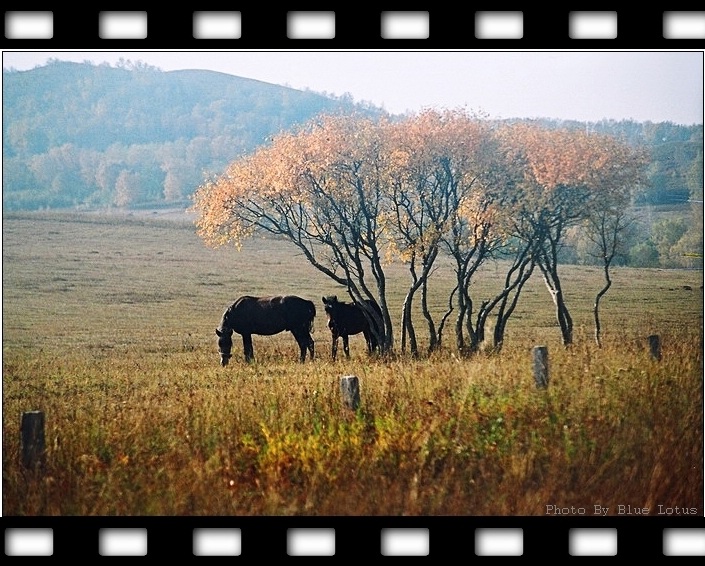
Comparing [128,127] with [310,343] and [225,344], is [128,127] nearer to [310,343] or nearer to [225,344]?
[225,344]

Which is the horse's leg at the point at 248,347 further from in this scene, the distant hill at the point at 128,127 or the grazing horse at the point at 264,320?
the distant hill at the point at 128,127

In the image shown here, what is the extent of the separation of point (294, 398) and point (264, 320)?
1912mm

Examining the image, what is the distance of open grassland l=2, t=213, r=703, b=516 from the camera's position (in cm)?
714

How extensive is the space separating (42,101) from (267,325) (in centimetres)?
361

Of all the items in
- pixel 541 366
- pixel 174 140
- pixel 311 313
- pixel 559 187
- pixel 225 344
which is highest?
pixel 174 140

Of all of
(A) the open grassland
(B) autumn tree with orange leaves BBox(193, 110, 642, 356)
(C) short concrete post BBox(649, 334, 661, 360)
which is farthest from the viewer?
(B) autumn tree with orange leaves BBox(193, 110, 642, 356)

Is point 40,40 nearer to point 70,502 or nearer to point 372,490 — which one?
point 70,502

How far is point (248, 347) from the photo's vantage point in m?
9.66

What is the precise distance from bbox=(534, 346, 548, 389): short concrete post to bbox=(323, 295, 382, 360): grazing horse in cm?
211

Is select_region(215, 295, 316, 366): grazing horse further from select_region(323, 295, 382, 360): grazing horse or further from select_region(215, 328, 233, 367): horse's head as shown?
select_region(323, 295, 382, 360): grazing horse

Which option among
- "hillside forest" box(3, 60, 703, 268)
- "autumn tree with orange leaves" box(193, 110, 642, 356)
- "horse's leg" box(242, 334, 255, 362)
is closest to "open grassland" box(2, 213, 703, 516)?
"horse's leg" box(242, 334, 255, 362)

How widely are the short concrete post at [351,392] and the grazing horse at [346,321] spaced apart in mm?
1689

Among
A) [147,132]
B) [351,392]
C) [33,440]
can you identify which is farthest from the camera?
[147,132]

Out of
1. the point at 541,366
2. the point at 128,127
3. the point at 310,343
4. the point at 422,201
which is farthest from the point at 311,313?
the point at 128,127
